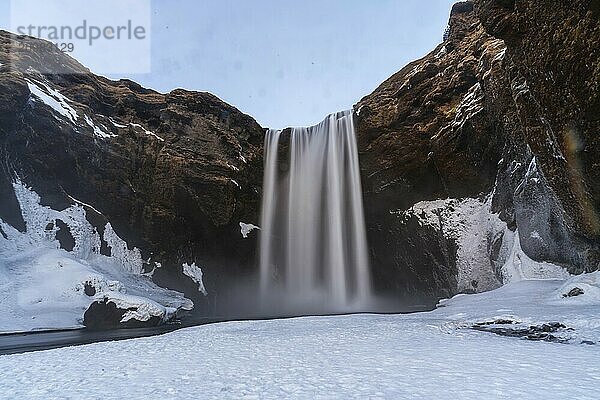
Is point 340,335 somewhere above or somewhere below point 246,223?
below

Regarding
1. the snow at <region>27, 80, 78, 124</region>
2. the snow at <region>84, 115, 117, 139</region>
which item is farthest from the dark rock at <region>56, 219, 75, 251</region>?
the snow at <region>27, 80, 78, 124</region>

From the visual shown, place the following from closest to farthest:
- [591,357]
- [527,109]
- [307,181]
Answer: [591,357] → [527,109] → [307,181]

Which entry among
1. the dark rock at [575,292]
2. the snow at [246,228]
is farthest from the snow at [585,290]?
the snow at [246,228]

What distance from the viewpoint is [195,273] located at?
34031 millimetres

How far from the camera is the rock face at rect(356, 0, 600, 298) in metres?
12.8

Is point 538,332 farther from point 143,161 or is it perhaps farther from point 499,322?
point 143,161

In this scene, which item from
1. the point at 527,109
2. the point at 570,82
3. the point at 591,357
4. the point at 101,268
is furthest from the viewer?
the point at 101,268

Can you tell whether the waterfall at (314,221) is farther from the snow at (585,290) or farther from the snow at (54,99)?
the snow at (585,290)

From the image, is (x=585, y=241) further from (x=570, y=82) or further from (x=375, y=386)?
(x=375, y=386)

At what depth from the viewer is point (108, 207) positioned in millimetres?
32094

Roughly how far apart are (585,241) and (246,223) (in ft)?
83.8

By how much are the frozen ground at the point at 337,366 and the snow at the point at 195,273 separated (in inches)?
907

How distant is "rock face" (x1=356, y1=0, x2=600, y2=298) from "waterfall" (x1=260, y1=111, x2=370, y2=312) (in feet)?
5.00

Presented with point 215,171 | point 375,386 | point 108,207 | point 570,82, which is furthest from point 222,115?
point 375,386
